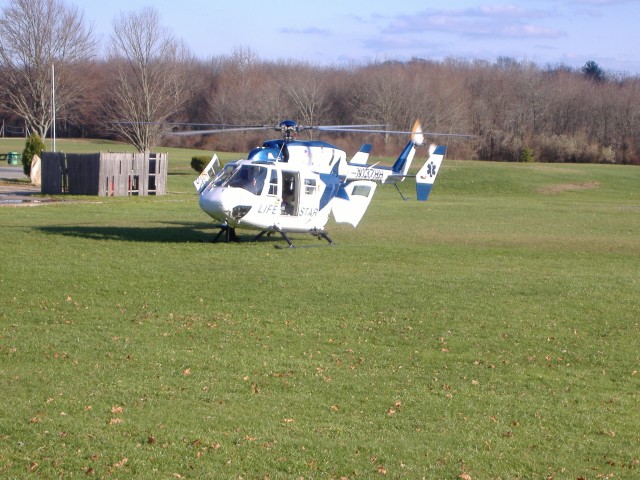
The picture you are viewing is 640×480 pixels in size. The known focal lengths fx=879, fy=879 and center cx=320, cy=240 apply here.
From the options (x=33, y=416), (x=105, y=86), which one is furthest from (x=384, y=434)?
(x=105, y=86)

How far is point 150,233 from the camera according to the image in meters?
22.4

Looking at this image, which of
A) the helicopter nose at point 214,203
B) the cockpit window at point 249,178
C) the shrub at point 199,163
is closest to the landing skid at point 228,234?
the helicopter nose at point 214,203

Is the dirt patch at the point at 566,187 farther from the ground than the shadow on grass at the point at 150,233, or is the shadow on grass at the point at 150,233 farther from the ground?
the dirt patch at the point at 566,187

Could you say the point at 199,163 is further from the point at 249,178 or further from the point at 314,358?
the point at 314,358

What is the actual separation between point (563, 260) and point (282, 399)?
1266cm

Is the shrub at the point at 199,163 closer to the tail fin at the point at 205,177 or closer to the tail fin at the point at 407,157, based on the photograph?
the tail fin at the point at 407,157

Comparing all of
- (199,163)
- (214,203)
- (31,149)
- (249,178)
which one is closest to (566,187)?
(199,163)

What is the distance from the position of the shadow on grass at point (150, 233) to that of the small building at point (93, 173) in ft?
37.5

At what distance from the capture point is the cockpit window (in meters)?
19.9

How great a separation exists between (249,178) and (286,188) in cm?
112

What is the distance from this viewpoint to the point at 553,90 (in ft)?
251

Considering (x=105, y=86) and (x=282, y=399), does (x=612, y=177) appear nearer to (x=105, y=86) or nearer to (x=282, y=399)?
(x=105, y=86)

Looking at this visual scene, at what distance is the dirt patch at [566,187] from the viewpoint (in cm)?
5007

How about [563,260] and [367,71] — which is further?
[367,71]
